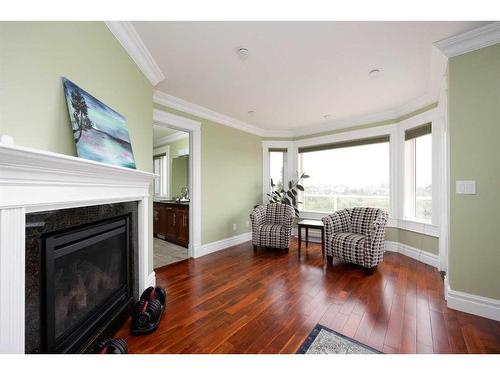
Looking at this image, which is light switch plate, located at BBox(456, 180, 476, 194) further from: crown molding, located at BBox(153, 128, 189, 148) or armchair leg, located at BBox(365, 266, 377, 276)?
crown molding, located at BBox(153, 128, 189, 148)

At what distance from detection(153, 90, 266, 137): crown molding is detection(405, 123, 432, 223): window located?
9.46 ft

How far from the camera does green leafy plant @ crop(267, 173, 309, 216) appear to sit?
4.66m

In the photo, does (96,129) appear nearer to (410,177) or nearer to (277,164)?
(277,164)

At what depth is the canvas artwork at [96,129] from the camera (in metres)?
1.28


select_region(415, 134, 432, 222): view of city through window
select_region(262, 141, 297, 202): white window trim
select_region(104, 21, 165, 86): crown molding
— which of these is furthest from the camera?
select_region(262, 141, 297, 202): white window trim

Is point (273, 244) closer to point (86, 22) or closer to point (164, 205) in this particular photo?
point (164, 205)

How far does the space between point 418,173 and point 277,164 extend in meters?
2.71

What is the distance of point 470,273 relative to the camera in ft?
6.32

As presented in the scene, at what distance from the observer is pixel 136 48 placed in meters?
1.96

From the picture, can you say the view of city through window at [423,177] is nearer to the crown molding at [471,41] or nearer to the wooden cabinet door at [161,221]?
the crown molding at [471,41]

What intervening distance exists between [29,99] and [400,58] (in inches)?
120

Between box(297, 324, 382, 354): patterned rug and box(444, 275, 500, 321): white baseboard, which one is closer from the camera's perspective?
box(297, 324, 382, 354): patterned rug

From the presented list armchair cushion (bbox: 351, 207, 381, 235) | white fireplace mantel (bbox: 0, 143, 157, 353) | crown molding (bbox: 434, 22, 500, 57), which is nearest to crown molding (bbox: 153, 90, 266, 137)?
white fireplace mantel (bbox: 0, 143, 157, 353)
